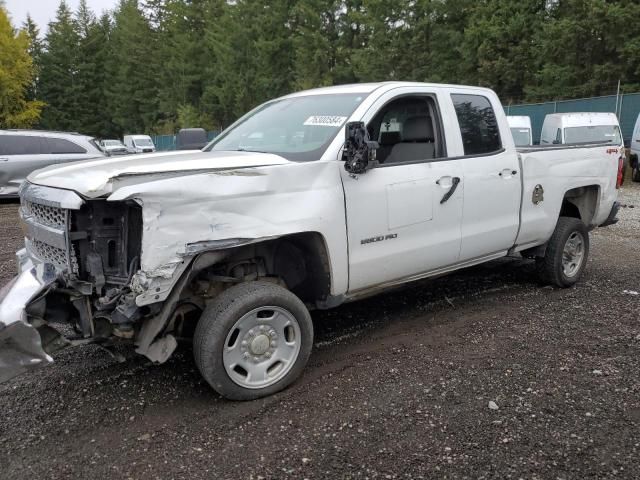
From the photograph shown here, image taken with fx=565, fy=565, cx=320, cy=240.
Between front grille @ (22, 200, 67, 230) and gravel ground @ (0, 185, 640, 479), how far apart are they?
1.16 m

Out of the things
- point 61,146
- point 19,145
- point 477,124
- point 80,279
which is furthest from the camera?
point 61,146

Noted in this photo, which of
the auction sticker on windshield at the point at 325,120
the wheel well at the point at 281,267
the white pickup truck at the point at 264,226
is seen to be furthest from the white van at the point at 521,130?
the wheel well at the point at 281,267

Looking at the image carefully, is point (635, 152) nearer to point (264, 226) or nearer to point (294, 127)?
point (294, 127)

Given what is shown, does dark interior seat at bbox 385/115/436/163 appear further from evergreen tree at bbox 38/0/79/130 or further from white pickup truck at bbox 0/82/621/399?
evergreen tree at bbox 38/0/79/130

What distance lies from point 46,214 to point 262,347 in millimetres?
1518

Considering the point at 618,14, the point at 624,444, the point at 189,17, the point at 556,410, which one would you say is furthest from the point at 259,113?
the point at 189,17

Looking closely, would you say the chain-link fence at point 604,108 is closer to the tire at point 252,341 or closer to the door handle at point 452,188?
the door handle at point 452,188

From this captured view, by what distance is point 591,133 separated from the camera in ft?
49.2

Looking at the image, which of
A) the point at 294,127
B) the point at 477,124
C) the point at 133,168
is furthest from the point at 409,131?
the point at 133,168

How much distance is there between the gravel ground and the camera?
9.51 feet

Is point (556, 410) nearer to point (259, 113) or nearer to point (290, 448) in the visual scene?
point (290, 448)

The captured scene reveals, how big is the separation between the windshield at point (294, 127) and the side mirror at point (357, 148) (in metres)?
0.21

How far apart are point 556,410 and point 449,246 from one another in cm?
157

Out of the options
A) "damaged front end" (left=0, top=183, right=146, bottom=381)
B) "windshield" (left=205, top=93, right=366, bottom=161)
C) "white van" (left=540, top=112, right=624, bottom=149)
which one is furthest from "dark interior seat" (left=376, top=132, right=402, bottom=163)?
"white van" (left=540, top=112, right=624, bottom=149)
